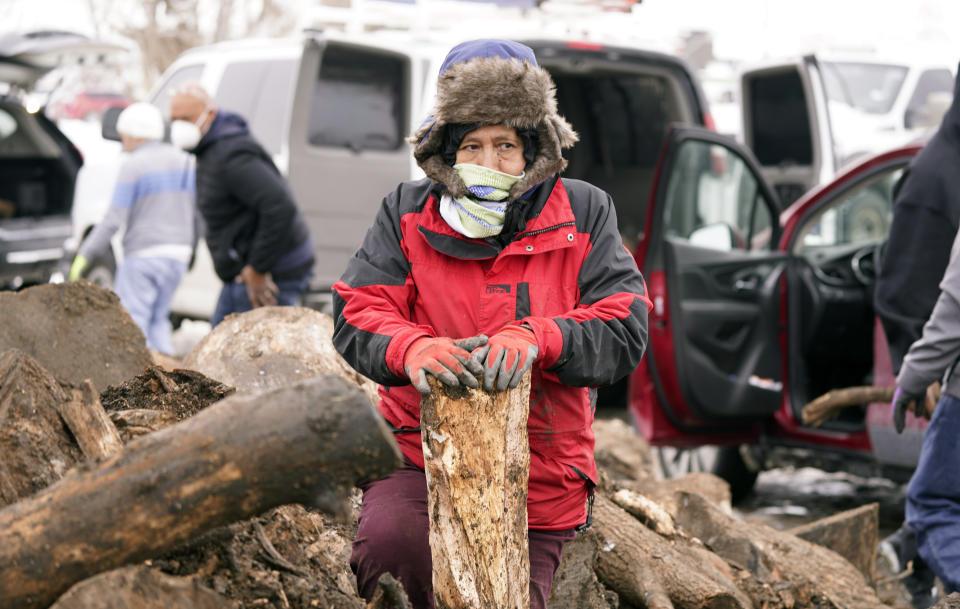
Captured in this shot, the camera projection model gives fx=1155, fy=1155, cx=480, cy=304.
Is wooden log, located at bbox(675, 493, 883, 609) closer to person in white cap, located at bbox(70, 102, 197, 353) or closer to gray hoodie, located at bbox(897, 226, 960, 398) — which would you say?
gray hoodie, located at bbox(897, 226, 960, 398)

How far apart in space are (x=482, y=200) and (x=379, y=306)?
345mm

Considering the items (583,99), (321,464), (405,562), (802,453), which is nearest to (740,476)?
(802,453)

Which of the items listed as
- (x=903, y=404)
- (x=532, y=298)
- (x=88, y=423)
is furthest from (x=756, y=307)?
(x=88, y=423)

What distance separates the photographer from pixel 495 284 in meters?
2.65

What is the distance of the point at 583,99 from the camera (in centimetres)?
916

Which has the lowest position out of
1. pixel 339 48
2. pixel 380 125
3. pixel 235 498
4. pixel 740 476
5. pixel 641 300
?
pixel 740 476

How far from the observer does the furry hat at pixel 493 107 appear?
8.80 ft

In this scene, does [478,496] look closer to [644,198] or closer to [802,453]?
[802,453]

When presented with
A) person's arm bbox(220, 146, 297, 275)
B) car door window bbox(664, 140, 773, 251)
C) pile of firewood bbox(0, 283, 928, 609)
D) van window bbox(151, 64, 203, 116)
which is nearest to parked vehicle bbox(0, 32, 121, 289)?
van window bbox(151, 64, 203, 116)

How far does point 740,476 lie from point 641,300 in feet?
13.5

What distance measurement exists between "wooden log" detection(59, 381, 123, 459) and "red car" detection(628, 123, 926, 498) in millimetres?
3539

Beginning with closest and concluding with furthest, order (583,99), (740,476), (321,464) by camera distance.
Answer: (321,464) → (740,476) → (583,99)

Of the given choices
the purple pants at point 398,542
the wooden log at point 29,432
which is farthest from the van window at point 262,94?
the purple pants at point 398,542

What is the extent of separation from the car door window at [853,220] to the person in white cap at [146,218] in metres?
3.84
